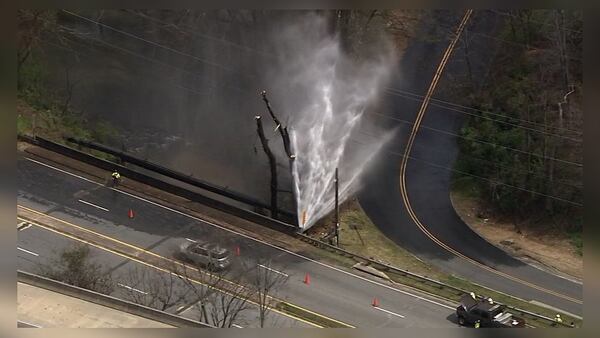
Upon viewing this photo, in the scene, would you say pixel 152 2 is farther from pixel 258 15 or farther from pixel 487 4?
pixel 258 15

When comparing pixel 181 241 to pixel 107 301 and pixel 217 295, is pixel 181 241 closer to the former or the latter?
pixel 217 295

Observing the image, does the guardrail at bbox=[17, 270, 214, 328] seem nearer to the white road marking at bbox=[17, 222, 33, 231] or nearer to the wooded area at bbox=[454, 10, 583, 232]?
the white road marking at bbox=[17, 222, 33, 231]

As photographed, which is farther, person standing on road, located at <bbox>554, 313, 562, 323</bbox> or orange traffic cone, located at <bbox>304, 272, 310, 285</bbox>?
orange traffic cone, located at <bbox>304, 272, 310, 285</bbox>

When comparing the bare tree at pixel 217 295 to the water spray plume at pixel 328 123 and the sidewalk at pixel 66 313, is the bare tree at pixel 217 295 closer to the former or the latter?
the sidewalk at pixel 66 313

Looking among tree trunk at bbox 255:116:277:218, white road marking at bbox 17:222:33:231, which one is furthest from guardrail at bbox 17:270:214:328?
tree trunk at bbox 255:116:277:218

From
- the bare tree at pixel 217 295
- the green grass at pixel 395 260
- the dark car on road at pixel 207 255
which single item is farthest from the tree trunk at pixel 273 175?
the bare tree at pixel 217 295

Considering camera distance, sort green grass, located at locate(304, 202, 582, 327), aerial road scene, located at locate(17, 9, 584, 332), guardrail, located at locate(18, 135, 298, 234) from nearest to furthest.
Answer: aerial road scene, located at locate(17, 9, 584, 332)
green grass, located at locate(304, 202, 582, 327)
guardrail, located at locate(18, 135, 298, 234)

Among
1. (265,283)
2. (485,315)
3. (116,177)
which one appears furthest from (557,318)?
(116,177)

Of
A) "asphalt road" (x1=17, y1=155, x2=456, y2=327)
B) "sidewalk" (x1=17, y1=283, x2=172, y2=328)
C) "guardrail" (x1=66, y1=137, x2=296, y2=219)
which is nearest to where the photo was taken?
"sidewalk" (x1=17, y1=283, x2=172, y2=328)
